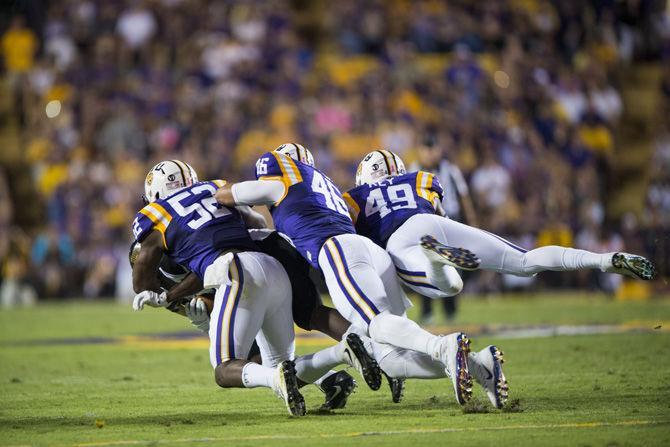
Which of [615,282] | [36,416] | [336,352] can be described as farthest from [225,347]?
[615,282]

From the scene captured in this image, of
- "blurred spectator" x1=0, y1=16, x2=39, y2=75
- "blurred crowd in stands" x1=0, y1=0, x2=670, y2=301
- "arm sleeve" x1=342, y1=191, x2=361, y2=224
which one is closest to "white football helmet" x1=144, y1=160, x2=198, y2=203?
"arm sleeve" x1=342, y1=191, x2=361, y2=224

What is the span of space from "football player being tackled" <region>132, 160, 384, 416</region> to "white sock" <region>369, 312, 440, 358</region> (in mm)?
202

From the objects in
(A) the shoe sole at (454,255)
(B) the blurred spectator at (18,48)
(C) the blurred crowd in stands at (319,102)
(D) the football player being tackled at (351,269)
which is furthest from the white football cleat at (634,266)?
(B) the blurred spectator at (18,48)

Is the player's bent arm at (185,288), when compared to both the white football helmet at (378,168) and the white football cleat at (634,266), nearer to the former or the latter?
the white football helmet at (378,168)

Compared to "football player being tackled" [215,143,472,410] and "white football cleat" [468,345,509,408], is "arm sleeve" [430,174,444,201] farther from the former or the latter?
"white football cleat" [468,345,509,408]

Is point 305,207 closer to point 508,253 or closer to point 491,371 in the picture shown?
point 508,253

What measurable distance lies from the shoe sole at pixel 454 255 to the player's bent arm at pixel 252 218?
1203 millimetres

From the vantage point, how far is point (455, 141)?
17.0m

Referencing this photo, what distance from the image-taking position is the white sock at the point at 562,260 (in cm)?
623

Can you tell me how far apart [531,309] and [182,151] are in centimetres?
699

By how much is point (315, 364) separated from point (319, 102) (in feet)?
41.1

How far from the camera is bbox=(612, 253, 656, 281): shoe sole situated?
6.02 meters

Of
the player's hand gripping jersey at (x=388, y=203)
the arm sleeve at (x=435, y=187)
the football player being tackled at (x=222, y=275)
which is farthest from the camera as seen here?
the arm sleeve at (x=435, y=187)

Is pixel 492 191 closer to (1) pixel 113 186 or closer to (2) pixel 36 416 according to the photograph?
(1) pixel 113 186
